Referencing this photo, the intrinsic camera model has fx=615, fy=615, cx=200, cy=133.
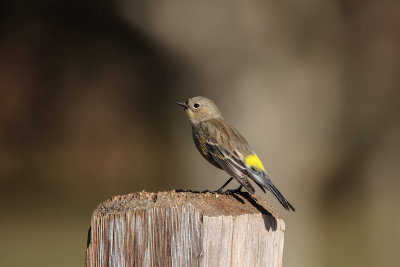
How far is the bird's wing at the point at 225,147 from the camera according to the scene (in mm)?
4965

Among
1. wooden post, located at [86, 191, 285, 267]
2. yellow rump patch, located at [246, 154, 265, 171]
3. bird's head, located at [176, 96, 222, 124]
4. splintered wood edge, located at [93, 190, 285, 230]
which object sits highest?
bird's head, located at [176, 96, 222, 124]

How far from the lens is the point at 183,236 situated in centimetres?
253

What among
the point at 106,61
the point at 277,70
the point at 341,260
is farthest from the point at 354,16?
the point at 106,61

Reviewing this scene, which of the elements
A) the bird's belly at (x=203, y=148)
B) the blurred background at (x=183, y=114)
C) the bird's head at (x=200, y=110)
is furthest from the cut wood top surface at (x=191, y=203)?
the blurred background at (x=183, y=114)

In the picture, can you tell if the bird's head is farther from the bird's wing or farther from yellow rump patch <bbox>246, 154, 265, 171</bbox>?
Result: yellow rump patch <bbox>246, 154, 265, 171</bbox>

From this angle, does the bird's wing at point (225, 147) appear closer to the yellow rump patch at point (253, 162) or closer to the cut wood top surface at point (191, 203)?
the yellow rump patch at point (253, 162)

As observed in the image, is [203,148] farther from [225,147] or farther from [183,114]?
[183,114]

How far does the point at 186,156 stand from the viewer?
1147cm

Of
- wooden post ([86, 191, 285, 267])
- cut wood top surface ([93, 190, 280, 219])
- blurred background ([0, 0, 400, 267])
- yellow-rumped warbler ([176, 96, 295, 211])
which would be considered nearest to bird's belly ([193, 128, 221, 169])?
yellow-rumped warbler ([176, 96, 295, 211])

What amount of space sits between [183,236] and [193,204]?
0.18 m

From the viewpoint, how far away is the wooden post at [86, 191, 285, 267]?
8.30ft

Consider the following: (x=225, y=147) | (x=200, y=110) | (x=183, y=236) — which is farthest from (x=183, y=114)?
(x=183, y=236)

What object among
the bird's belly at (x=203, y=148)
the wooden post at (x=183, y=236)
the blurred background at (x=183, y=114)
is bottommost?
the wooden post at (x=183, y=236)

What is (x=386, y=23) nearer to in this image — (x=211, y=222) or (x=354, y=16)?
(x=354, y=16)
